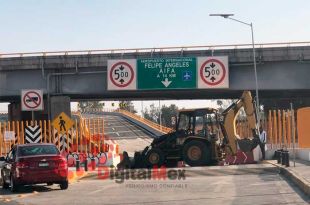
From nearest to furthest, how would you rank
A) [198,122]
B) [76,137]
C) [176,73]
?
1. [198,122]
2. [76,137]
3. [176,73]

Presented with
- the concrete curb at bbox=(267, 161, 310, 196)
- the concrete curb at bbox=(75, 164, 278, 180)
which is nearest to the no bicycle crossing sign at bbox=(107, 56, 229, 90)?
the concrete curb at bbox=(75, 164, 278, 180)

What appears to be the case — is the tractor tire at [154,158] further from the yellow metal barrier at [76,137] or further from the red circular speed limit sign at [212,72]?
the red circular speed limit sign at [212,72]

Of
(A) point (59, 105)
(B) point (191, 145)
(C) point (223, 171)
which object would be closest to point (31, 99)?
(B) point (191, 145)

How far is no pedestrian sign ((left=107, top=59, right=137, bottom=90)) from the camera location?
4116 centimetres

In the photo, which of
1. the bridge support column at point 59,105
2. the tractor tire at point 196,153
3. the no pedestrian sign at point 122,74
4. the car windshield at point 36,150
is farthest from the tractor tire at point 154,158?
the bridge support column at point 59,105

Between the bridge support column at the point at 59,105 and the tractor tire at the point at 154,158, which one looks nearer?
the tractor tire at the point at 154,158

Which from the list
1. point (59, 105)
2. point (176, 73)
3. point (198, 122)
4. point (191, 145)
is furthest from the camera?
point (59, 105)

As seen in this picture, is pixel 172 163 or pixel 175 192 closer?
pixel 175 192

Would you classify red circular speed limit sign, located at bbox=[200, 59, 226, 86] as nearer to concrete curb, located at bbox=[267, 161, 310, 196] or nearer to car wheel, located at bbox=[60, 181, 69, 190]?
concrete curb, located at bbox=[267, 161, 310, 196]

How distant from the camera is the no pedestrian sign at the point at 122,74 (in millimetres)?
41156

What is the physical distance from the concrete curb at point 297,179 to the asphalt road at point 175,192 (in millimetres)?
214

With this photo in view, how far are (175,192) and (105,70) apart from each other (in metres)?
27.9

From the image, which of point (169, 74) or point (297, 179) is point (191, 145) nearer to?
point (297, 179)

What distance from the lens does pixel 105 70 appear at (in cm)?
4328
